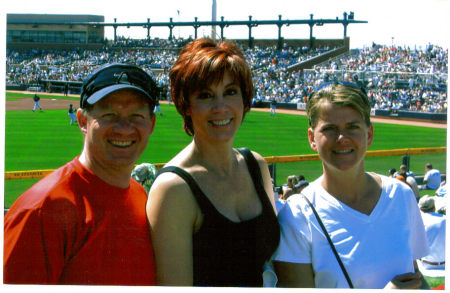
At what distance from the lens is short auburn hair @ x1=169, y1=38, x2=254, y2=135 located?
84.7 inches

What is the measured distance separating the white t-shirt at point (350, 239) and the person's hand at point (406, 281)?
1.0 inches

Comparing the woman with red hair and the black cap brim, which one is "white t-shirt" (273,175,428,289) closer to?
the woman with red hair

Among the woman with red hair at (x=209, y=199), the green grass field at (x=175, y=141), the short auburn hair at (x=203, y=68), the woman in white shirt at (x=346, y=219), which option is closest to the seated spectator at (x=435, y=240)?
A: the woman in white shirt at (x=346, y=219)

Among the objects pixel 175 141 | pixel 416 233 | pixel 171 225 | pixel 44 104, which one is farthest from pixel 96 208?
pixel 44 104

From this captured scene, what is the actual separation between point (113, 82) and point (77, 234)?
2.03ft

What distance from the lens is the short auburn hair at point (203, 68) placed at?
7.06 feet

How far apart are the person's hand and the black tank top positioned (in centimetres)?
50

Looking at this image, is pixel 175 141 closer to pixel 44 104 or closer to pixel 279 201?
pixel 279 201

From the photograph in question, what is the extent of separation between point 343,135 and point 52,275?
4.16ft

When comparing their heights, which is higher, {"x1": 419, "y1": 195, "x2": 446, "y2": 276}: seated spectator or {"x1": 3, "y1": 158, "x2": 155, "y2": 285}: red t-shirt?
{"x1": 3, "y1": 158, "x2": 155, "y2": 285}: red t-shirt

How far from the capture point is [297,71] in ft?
107

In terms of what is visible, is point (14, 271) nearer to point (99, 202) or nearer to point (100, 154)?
point (99, 202)

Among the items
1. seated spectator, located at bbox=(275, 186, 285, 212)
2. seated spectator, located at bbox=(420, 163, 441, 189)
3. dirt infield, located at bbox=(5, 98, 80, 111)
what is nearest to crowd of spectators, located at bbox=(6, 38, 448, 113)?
dirt infield, located at bbox=(5, 98, 80, 111)

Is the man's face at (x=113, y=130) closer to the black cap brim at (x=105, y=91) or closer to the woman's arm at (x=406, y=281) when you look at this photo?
the black cap brim at (x=105, y=91)
